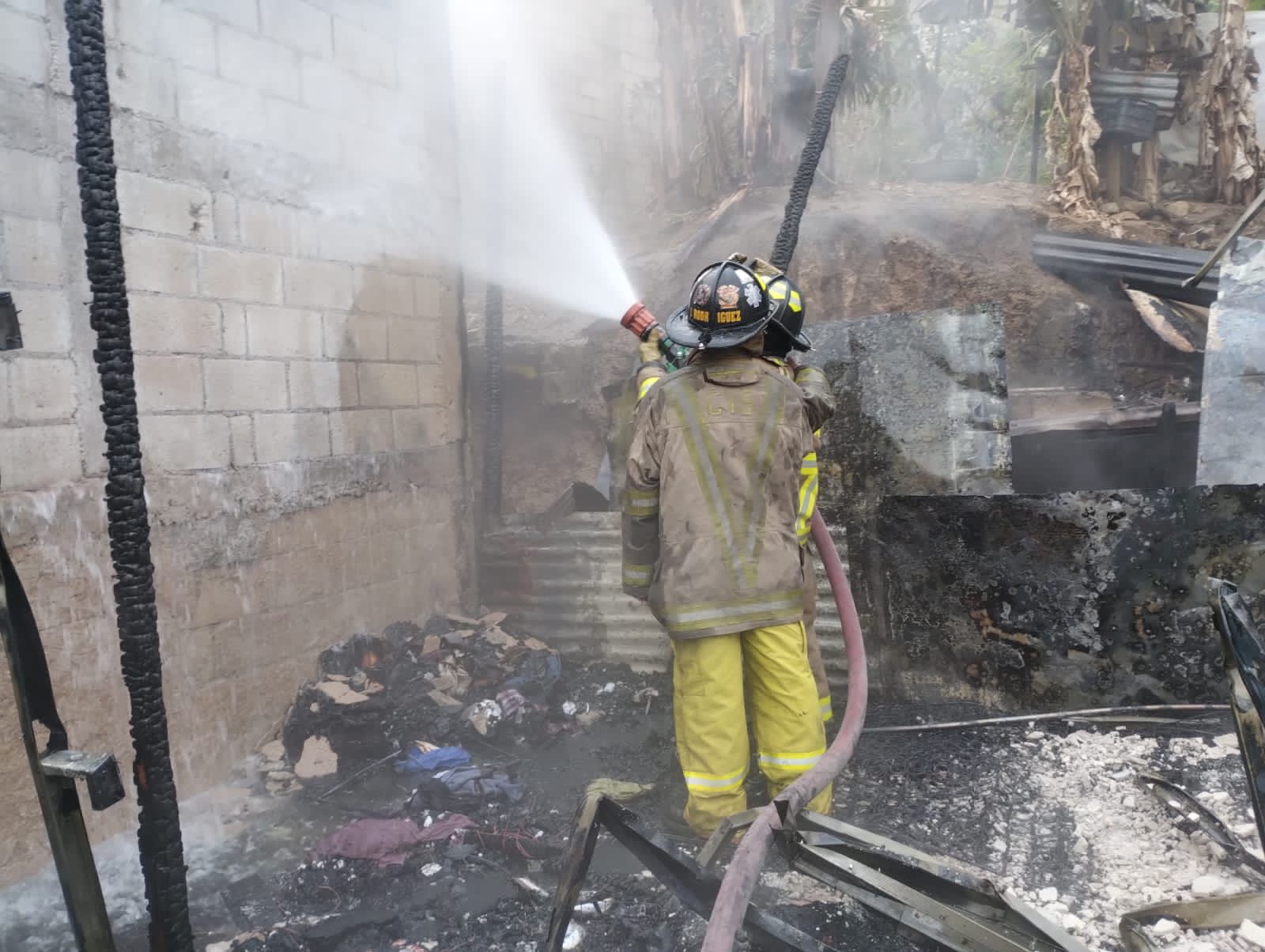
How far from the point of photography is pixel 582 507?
573 cm

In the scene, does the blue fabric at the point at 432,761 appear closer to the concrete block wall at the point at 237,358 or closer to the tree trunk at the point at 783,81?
the concrete block wall at the point at 237,358

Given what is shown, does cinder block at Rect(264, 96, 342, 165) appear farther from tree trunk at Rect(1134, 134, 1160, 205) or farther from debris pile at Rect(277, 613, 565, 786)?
tree trunk at Rect(1134, 134, 1160, 205)

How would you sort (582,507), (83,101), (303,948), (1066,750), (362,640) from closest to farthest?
1. (83,101)
2. (303,948)
3. (1066,750)
4. (362,640)
5. (582,507)

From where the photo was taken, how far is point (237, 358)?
4051 millimetres

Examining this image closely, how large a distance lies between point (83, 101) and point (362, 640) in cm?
326

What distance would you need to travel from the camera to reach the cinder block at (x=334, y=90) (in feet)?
14.8

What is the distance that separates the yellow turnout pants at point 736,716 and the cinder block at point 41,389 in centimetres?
253

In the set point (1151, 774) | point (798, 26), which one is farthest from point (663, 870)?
point (798, 26)

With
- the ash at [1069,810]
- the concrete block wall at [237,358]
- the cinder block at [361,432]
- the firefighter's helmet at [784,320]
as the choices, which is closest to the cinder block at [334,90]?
the concrete block wall at [237,358]

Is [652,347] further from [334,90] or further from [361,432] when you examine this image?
[334,90]

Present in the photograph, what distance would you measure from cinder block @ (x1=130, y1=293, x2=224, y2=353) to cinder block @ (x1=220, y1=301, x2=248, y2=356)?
3cm

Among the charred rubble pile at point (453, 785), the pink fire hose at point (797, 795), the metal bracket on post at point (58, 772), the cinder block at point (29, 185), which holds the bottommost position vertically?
the charred rubble pile at point (453, 785)

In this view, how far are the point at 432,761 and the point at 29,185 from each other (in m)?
2.86

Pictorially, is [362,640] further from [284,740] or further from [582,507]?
[582,507]
